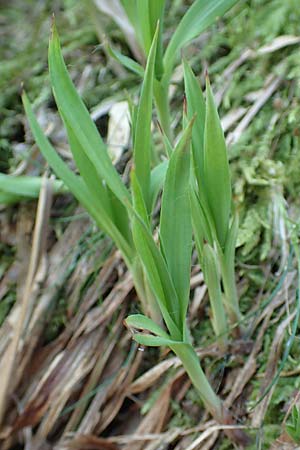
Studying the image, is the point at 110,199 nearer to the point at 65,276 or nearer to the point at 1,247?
the point at 65,276

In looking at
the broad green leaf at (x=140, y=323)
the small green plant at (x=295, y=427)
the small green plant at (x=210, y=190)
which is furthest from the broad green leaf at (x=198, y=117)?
the small green plant at (x=295, y=427)

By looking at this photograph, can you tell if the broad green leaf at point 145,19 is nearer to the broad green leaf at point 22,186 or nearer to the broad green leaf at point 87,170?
the broad green leaf at point 87,170

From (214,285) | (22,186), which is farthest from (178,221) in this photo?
(22,186)

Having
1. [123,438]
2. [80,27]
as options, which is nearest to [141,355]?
[123,438]

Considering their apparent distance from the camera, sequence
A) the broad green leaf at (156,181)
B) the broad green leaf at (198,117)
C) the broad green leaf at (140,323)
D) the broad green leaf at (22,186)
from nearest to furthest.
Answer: the broad green leaf at (140,323) → the broad green leaf at (198,117) → the broad green leaf at (156,181) → the broad green leaf at (22,186)

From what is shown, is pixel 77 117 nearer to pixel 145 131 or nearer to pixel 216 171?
pixel 145 131

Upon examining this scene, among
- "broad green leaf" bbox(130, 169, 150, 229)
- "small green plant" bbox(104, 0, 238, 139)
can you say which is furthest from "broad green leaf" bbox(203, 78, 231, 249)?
"small green plant" bbox(104, 0, 238, 139)

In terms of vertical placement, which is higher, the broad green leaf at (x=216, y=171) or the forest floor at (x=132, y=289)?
the broad green leaf at (x=216, y=171)
